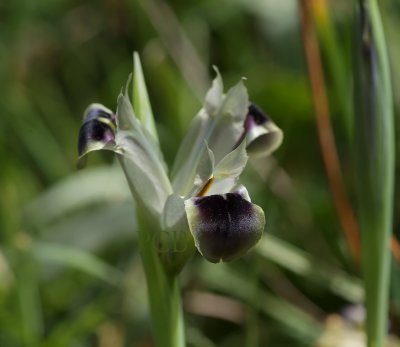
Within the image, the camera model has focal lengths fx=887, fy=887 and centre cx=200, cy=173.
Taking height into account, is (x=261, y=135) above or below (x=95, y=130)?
below

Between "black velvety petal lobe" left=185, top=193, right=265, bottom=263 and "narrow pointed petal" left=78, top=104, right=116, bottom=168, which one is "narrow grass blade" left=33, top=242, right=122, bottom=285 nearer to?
"narrow pointed petal" left=78, top=104, right=116, bottom=168

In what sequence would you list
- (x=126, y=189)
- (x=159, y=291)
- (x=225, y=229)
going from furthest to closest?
1. (x=126, y=189)
2. (x=159, y=291)
3. (x=225, y=229)

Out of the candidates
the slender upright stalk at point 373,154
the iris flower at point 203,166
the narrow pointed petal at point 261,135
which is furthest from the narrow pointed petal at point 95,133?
the slender upright stalk at point 373,154

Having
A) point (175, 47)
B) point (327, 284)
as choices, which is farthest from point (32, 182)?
point (327, 284)

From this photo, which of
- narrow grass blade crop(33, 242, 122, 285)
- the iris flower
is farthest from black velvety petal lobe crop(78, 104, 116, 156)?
narrow grass blade crop(33, 242, 122, 285)

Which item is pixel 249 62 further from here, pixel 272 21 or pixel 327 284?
pixel 327 284

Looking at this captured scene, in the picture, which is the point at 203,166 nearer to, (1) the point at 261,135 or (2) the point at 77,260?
(1) the point at 261,135

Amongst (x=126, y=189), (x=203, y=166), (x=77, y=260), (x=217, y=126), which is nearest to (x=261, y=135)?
(x=217, y=126)
